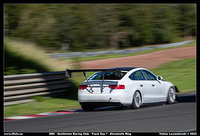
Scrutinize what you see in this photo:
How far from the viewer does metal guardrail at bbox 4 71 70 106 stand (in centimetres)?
1345

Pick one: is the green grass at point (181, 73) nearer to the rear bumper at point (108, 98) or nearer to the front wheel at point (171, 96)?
the front wheel at point (171, 96)

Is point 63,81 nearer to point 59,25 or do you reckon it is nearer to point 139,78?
point 139,78

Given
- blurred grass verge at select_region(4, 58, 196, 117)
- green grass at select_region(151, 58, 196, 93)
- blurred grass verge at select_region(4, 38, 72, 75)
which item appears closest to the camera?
blurred grass verge at select_region(4, 58, 196, 117)

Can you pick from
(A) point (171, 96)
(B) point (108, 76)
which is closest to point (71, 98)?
(B) point (108, 76)

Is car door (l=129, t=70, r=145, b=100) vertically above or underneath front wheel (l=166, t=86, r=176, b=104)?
above

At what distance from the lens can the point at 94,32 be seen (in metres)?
41.5

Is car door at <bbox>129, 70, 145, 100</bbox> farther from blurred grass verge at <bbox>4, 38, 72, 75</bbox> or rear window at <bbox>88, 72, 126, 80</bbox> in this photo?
blurred grass verge at <bbox>4, 38, 72, 75</bbox>

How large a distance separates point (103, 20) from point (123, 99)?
3157cm

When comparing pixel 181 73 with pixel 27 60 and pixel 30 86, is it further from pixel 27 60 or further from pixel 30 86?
pixel 30 86

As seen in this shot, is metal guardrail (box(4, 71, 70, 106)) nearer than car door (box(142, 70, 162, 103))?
No

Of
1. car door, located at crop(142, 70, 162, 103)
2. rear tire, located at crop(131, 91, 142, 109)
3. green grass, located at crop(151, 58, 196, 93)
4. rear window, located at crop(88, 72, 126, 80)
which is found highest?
green grass, located at crop(151, 58, 196, 93)

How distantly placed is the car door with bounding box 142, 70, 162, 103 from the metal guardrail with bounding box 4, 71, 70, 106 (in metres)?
3.98

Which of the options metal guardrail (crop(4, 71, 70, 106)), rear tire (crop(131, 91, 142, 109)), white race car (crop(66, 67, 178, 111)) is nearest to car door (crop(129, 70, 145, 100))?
white race car (crop(66, 67, 178, 111))

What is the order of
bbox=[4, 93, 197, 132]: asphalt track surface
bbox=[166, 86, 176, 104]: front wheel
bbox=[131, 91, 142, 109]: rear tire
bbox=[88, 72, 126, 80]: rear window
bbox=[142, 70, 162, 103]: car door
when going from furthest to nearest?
1. bbox=[166, 86, 176, 104]: front wheel
2. bbox=[142, 70, 162, 103]: car door
3. bbox=[88, 72, 126, 80]: rear window
4. bbox=[131, 91, 142, 109]: rear tire
5. bbox=[4, 93, 197, 132]: asphalt track surface
